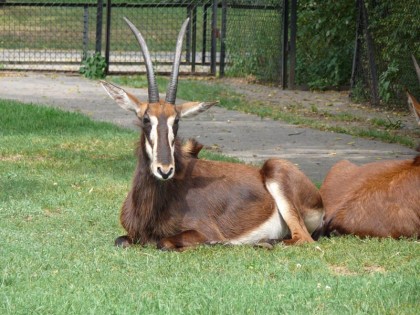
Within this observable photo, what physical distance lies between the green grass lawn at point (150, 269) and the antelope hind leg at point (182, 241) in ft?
0.33

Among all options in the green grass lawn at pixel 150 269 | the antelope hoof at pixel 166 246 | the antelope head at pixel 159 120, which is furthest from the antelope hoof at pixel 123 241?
the antelope head at pixel 159 120

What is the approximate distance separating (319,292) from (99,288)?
137cm

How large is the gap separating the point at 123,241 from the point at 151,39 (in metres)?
18.6

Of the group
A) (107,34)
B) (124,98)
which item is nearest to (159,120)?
(124,98)

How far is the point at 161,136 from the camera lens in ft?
Result: 26.7

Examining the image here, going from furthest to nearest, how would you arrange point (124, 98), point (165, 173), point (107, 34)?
point (107, 34)
point (124, 98)
point (165, 173)

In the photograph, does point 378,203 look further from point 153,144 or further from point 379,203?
point 153,144

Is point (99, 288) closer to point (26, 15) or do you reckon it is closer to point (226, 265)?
point (226, 265)

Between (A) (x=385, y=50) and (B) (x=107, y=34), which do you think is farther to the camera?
(B) (x=107, y=34)

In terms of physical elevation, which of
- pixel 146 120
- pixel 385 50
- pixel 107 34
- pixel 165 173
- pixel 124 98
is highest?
pixel 107 34

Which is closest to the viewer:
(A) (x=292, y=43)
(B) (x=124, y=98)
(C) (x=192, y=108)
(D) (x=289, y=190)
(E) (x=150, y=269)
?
(E) (x=150, y=269)

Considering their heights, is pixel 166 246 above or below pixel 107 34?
below

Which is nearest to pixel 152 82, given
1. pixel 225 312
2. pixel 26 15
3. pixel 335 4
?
pixel 225 312

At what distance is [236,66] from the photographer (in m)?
22.5
